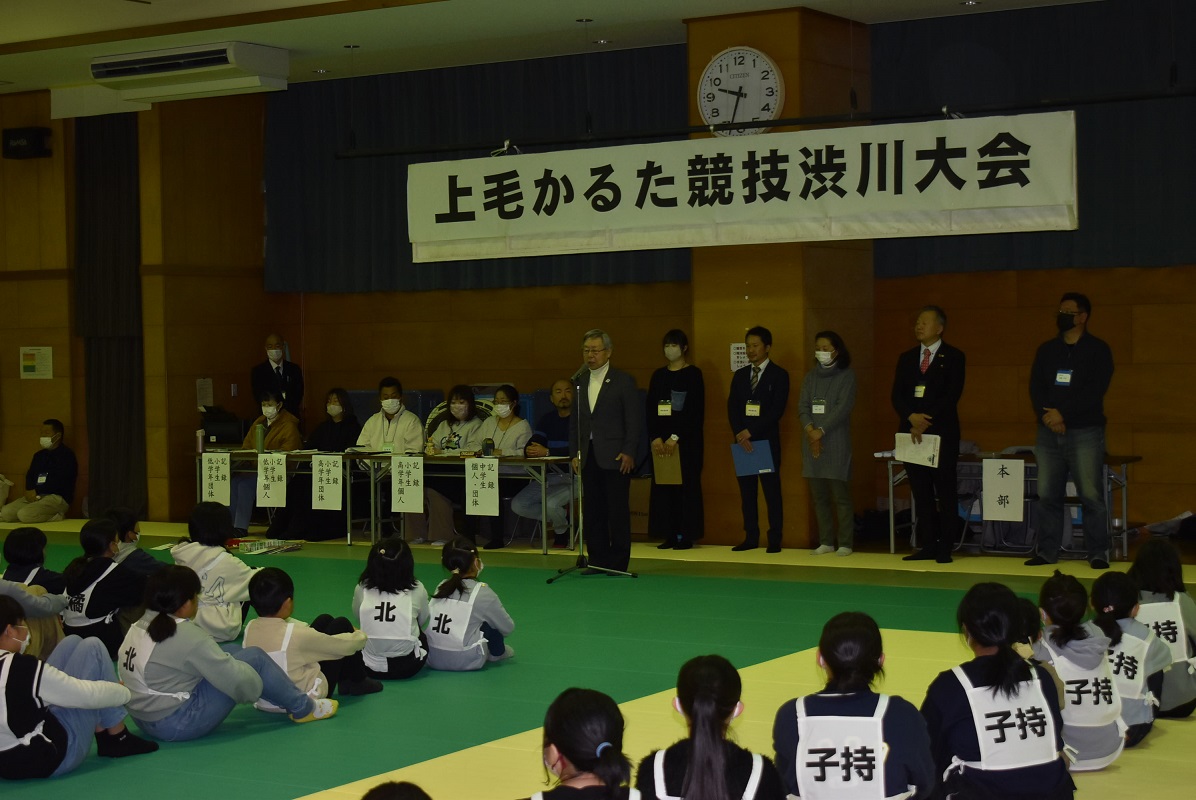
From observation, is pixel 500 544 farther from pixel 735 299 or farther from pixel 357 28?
pixel 357 28

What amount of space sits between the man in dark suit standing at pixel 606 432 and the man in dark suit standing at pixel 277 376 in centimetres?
412

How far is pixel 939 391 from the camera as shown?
30.3ft

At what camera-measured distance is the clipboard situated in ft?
33.6

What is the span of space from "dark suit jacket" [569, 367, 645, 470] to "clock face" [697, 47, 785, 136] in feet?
7.15

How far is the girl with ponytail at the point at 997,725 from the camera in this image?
12.1 feet

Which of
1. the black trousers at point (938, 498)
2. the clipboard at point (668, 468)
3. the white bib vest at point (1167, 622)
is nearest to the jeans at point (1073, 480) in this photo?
the black trousers at point (938, 498)

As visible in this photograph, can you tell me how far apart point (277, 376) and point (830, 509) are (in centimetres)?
503

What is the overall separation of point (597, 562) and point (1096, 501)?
10.1 feet

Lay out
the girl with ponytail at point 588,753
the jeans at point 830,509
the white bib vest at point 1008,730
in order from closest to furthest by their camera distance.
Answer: the girl with ponytail at point 588,753
the white bib vest at point 1008,730
the jeans at point 830,509

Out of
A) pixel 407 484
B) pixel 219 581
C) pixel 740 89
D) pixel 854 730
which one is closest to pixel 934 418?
pixel 740 89

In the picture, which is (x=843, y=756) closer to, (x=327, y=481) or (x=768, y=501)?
(x=768, y=501)

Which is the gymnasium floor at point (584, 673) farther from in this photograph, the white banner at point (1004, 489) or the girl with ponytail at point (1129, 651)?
the white banner at point (1004, 489)

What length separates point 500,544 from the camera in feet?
34.8

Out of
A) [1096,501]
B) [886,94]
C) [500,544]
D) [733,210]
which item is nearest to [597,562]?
[500,544]
